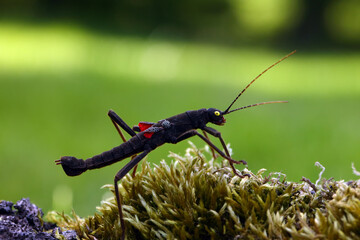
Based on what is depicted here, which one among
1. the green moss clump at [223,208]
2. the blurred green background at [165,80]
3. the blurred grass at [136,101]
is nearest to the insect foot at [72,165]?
the green moss clump at [223,208]

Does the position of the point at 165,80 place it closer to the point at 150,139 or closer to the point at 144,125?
the point at 144,125

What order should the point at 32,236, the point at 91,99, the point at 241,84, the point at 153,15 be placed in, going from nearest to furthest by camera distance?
the point at 32,236 < the point at 91,99 < the point at 241,84 < the point at 153,15

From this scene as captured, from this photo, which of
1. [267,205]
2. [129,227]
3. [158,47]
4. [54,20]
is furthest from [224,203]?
[54,20]

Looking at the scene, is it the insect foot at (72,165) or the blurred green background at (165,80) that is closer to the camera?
the insect foot at (72,165)

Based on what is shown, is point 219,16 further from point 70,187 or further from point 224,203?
point 224,203

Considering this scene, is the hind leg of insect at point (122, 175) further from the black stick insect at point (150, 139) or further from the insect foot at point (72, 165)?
the insect foot at point (72, 165)

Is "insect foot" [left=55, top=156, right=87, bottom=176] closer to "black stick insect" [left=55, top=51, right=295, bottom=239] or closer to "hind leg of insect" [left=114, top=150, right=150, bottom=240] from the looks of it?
"black stick insect" [left=55, top=51, right=295, bottom=239]

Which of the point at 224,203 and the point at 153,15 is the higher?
the point at 153,15
